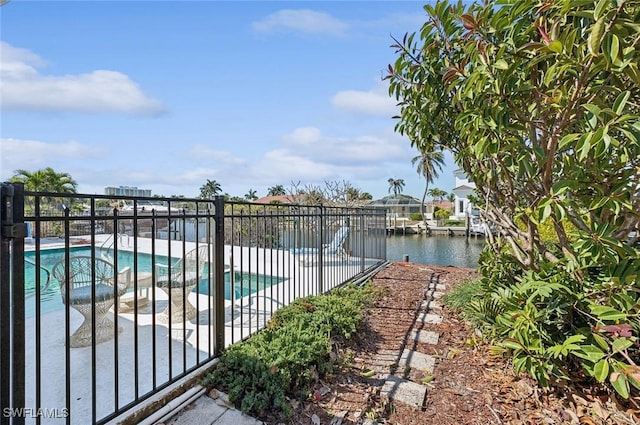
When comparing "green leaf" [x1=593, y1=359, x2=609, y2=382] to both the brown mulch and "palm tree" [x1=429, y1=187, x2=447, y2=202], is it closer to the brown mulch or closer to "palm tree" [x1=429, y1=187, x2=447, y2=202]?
the brown mulch

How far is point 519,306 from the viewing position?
2.64 m

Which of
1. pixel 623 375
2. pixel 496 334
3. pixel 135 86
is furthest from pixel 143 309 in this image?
pixel 135 86

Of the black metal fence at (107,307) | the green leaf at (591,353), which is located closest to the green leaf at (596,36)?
the green leaf at (591,353)

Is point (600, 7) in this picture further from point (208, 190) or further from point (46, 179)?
point (208, 190)

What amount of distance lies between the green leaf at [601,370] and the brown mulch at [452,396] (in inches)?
20.5

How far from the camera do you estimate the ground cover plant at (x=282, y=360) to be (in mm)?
2377

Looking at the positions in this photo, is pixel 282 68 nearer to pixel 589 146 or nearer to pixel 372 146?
pixel 589 146

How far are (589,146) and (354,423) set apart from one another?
218 cm

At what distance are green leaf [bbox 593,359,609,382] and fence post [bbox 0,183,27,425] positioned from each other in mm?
3061

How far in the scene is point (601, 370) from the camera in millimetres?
2041

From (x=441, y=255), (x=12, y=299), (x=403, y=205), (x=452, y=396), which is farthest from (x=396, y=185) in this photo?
(x=12, y=299)

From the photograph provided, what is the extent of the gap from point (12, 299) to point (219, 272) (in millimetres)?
1415

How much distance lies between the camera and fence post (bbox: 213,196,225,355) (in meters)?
2.80

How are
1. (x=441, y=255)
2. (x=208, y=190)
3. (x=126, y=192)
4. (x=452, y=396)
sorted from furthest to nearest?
(x=208, y=190), (x=441, y=255), (x=126, y=192), (x=452, y=396)
